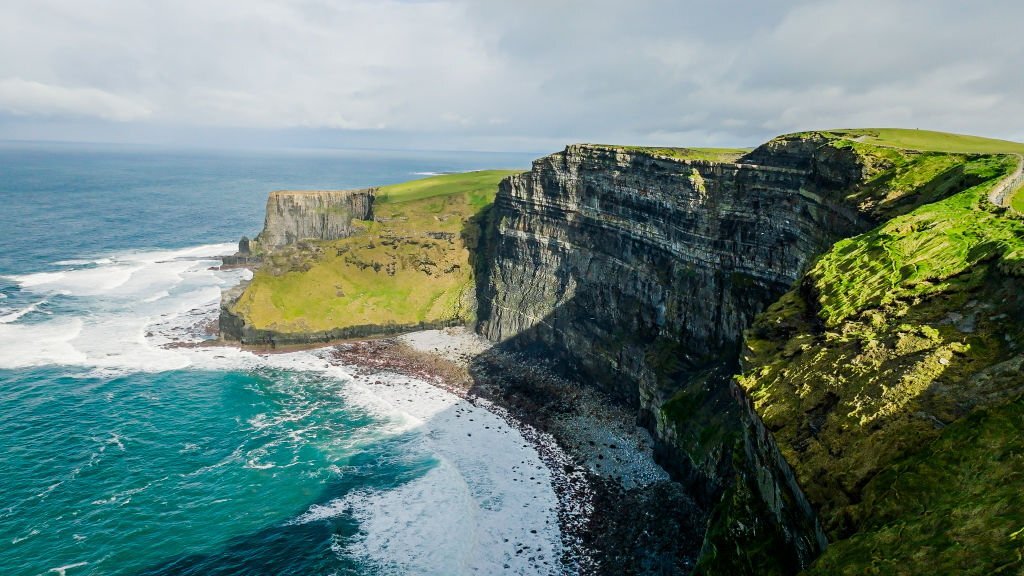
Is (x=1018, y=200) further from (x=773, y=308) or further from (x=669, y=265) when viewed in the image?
(x=669, y=265)

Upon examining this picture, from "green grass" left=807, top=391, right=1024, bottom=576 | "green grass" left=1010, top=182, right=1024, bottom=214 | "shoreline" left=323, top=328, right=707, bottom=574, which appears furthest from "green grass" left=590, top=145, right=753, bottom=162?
"green grass" left=807, top=391, right=1024, bottom=576

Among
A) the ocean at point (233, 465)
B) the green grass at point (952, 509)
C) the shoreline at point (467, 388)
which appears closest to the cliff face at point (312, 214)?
the ocean at point (233, 465)

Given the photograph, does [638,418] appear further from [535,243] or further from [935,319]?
[935,319]

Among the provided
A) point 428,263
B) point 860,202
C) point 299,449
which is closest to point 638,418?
point 860,202

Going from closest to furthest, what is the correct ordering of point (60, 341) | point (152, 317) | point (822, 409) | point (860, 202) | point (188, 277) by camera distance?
point (822, 409), point (860, 202), point (60, 341), point (152, 317), point (188, 277)

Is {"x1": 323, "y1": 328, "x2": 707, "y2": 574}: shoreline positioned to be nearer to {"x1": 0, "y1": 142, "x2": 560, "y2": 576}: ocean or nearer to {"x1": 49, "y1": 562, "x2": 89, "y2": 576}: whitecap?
{"x1": 0, "y1": 142, "x2": 560, "y2": 576}: ocean

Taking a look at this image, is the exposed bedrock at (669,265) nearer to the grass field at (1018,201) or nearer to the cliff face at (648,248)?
the cliff face at (648,248)

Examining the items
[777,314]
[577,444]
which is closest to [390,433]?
[577,444]
